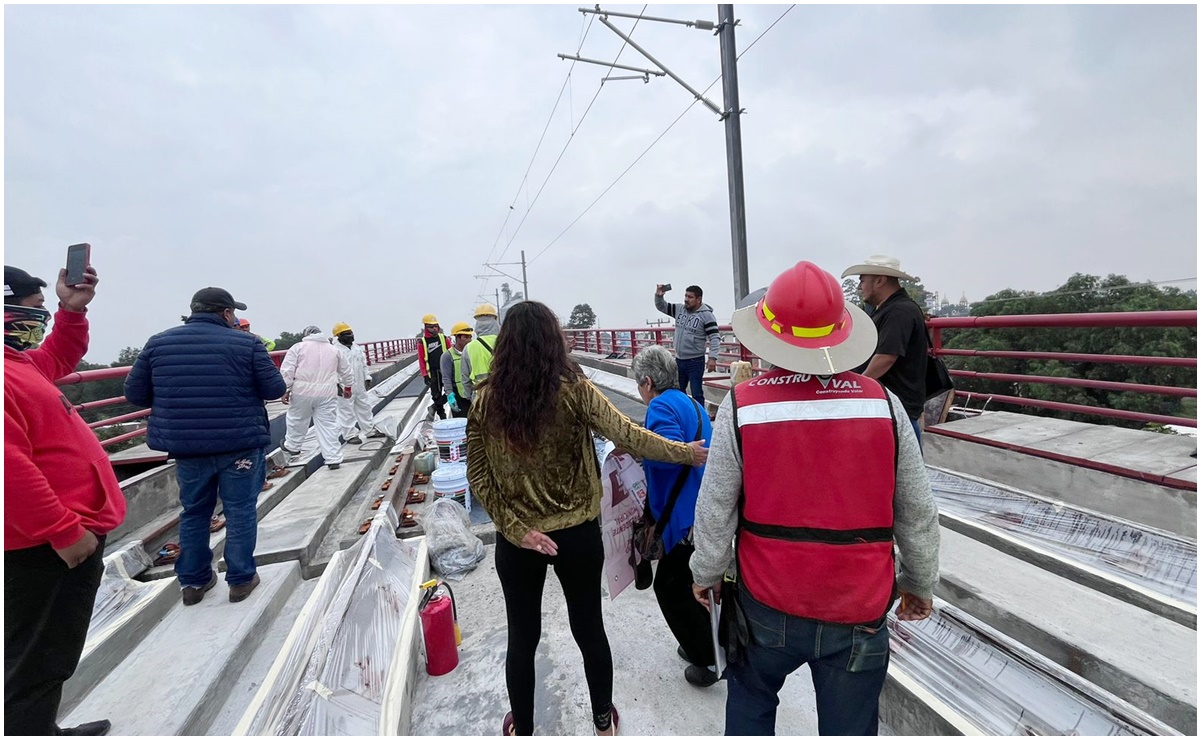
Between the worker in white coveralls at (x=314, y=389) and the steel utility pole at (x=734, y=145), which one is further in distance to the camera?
the steel utility pole at (x=734, y=145)

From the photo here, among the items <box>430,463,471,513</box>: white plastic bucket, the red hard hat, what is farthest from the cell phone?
<box>430,463,471,513</box>: white plastic bucket

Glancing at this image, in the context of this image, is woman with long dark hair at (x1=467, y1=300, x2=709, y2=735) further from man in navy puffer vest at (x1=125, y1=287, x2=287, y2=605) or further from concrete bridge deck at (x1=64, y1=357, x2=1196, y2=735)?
man in navy puffer vest at (x1=125, y1=287, x2=287, y2=605)

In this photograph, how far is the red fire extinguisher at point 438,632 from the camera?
8.74 ft

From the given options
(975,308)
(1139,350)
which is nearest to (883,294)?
(1139,350)

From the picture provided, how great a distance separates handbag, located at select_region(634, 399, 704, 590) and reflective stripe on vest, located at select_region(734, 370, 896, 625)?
0.78 m

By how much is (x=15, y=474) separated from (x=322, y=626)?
1369 millimetres

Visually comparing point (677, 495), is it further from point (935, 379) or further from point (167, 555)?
point (167, 555)

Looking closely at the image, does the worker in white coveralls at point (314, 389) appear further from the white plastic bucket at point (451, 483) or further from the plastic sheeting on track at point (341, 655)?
the plastic sheeting on track at point (341, 655)

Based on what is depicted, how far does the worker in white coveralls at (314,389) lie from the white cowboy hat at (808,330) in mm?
5753

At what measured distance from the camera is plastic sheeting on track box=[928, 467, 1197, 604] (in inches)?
104

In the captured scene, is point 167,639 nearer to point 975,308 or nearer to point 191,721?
point 191,721

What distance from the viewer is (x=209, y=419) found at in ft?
9.50

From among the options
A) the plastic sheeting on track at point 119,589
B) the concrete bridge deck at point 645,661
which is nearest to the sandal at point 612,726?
the concrete bridge deck at point 645,661

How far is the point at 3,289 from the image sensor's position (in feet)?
6.15
